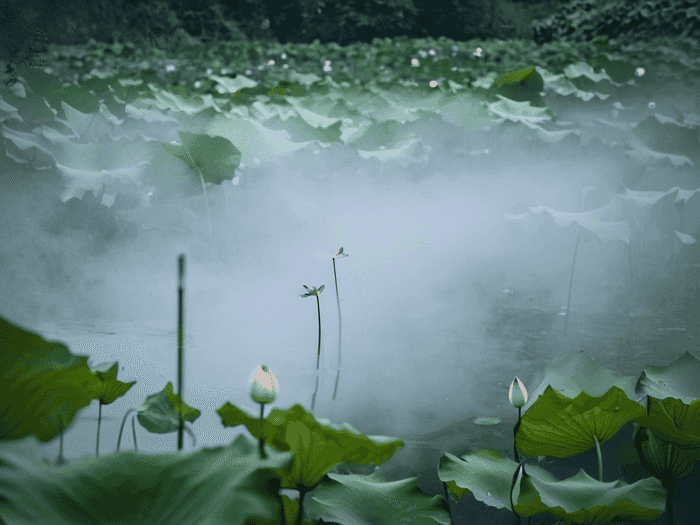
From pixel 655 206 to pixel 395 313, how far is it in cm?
104

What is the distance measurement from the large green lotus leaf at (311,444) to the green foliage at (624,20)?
4.97 m

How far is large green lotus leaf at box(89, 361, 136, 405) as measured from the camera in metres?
0.76

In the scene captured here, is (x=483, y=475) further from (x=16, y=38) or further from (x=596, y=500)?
(x=16, y=38)

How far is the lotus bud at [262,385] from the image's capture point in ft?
1.79

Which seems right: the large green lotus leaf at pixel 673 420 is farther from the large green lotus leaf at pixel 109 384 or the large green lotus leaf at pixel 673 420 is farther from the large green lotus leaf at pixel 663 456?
the large green lotus leaf at pixel 109 384

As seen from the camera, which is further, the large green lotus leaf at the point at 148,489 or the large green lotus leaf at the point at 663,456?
the large green lotus leaf at the point at 663,456

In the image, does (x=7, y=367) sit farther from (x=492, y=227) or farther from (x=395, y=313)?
(x=492, y=227)

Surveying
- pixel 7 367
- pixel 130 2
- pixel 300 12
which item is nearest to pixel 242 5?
pixel 300 12

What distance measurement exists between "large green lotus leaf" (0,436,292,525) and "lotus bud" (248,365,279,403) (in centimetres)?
6

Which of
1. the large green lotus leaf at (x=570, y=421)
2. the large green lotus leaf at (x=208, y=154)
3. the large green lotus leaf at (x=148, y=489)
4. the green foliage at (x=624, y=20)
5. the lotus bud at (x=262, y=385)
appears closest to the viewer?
the large green lotus leaf at (x=148, y=489)

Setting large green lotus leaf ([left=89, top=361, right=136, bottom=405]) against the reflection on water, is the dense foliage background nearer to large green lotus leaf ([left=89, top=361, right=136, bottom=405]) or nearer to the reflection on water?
the reflection on water

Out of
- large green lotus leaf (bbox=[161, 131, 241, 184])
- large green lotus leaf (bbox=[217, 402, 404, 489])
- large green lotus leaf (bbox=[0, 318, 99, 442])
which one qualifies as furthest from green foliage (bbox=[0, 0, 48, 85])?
large green lotus leaf (bbox=[217, 402, 404, 489])

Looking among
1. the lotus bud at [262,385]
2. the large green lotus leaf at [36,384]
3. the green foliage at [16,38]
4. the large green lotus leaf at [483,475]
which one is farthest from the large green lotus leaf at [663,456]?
the green foliage at [16,38]

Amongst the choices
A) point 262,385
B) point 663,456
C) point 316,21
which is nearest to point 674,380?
point 663,456
